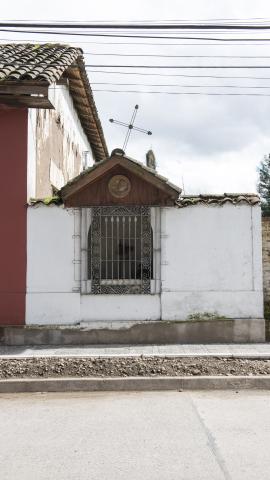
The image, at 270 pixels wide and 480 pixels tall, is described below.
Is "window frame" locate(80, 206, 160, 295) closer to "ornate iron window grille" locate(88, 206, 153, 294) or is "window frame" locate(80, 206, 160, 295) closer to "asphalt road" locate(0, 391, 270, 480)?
"ornate iron window grille" locate(88, 206, 153, 294)

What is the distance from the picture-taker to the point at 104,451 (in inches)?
180

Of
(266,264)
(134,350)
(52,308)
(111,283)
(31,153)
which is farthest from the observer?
(31,153)

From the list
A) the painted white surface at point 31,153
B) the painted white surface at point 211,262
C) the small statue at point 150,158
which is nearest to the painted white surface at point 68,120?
the painted white surface at point 31,153

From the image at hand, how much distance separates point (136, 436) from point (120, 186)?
5.61 meters

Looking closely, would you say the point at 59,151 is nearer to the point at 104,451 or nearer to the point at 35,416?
the point at 35,416

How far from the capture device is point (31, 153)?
400 inches

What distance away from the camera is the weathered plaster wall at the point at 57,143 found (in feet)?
37.3

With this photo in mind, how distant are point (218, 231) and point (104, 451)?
5.94 metres

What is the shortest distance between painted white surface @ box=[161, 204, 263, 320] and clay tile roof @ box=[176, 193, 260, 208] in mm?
98

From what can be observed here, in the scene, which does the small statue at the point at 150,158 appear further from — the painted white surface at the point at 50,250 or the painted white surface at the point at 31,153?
the painted white surface at the point at 50,250

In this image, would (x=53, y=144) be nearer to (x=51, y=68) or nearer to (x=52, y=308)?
(x=51, y=68)

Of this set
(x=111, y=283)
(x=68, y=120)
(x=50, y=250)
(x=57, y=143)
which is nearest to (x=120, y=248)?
(x=111, y=283)

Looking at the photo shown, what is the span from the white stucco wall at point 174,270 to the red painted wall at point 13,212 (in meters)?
0.17

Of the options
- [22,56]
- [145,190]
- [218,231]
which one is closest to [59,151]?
[22,56]
